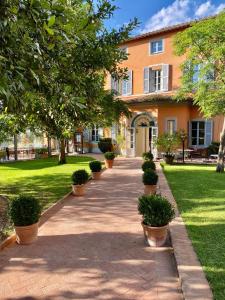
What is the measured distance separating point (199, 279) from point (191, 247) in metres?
1.12

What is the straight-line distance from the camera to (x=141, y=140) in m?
23.3

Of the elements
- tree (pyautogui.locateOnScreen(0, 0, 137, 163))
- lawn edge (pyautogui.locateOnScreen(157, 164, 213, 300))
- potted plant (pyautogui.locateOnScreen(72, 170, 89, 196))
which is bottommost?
lawn edge (pyautogui.locateOnScreen(157, 164, 213, 300))

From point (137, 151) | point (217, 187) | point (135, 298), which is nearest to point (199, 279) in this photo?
point (135, 298)

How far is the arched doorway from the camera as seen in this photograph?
876 inches

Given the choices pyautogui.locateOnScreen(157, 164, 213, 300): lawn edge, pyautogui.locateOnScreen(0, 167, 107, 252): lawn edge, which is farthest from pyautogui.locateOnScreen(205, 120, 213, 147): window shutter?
pyautogui.locateOnScreen(157, 164, 213, 300): lawn edge

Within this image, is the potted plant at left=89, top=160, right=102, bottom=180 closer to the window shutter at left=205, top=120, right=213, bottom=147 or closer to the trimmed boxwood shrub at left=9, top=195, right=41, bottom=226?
the trimmed boxwood shrub at left=9, top=195, right=41, bottom=226

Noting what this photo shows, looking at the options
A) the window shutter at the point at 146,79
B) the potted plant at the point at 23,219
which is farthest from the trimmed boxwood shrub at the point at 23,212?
the window shutter at the point at 146,79

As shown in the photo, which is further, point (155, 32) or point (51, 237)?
point (155, 32)

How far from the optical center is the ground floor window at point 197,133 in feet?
69.4

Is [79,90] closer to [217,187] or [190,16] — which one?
[217,187]

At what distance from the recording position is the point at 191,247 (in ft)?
16.5

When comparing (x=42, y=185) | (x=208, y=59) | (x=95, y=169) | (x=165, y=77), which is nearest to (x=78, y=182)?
(x=42, y=185)

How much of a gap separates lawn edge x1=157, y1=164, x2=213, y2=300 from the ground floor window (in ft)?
51.9

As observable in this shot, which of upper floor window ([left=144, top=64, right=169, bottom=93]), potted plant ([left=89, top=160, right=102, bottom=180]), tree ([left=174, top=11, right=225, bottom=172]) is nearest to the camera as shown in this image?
potted plant ([left=89, top=160, right=102, bottom=180])
